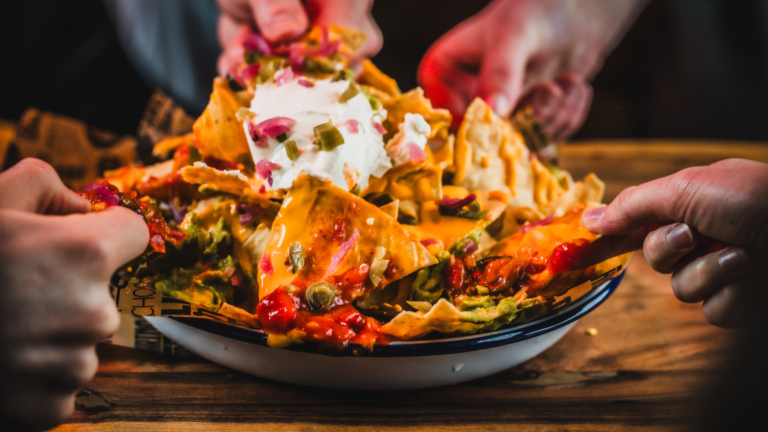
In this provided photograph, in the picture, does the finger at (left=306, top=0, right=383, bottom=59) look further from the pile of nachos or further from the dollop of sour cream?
the dollop of sour cream

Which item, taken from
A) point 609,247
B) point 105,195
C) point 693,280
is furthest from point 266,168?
point 693,280

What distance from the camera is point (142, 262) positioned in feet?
3.36

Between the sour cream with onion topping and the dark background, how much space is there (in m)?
1.63

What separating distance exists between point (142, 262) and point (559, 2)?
7.44 ft

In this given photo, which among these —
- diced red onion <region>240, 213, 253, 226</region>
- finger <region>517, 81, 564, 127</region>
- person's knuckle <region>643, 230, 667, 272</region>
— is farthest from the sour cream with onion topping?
finger <region>517, 81, 564, 127</region>

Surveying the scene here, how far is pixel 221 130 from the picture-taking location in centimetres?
121

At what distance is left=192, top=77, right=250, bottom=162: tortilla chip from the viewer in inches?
47.7

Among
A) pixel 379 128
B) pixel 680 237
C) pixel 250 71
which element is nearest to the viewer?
pixel 680 237

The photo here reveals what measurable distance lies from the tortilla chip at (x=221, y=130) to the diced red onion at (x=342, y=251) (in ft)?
1.40

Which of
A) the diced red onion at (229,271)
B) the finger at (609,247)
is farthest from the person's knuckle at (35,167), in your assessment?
the finger at (609,247)

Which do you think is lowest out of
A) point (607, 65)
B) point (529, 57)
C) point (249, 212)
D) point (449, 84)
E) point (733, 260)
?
point (607, 65)

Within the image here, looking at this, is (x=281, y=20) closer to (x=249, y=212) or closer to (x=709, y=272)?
(x=249, y=212)

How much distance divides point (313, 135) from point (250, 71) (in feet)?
1.16

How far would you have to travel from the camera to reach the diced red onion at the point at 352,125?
3.58 feet
